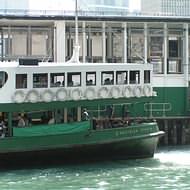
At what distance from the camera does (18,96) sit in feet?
78.1

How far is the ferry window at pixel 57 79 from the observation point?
2445 cm

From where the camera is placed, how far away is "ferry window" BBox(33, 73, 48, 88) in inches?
953

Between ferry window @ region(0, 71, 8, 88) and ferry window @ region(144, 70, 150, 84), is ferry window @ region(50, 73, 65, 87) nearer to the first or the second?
ferry window @ region(0, 71, 8, 88)

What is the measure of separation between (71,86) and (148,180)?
6025mm

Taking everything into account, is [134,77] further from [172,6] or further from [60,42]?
[172,6]

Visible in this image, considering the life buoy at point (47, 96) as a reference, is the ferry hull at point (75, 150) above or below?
below

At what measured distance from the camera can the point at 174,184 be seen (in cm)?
2019

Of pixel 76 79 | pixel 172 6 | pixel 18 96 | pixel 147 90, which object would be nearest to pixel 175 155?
pixel 147 90

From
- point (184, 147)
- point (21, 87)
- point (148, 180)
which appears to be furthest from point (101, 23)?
point (148, 180)

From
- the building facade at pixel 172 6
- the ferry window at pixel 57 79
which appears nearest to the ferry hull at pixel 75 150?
the ferry window at pixel 57 79

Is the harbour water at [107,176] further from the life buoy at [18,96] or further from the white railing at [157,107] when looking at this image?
the white railing at [157,107]

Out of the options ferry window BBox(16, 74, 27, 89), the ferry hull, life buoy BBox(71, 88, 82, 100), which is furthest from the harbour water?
ferry window BBox(16, 74, 27, 89)

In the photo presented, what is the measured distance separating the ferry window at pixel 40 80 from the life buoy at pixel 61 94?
617 millimetres

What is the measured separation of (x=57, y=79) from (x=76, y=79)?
88 cm
